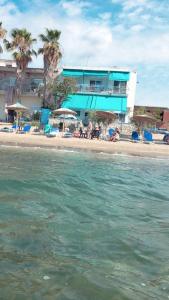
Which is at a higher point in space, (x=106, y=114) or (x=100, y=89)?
(x=100, y=89)

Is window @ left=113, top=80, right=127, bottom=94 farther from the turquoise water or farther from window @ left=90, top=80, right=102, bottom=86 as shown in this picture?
the turquoise water

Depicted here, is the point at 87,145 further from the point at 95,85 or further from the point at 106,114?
the point at 95,85

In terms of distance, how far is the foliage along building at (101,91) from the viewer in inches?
1672

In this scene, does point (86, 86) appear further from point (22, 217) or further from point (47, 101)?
point (22, 217)

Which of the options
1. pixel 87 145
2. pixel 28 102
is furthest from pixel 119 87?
pixel 87 145

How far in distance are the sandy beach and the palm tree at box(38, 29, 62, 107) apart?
15804mm

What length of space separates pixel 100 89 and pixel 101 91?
553 millimetres

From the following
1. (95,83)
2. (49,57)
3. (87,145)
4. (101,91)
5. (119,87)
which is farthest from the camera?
(95,83)

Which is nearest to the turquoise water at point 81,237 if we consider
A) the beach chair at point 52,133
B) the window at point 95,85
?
the beach chair at point 52,133

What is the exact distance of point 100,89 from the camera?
4425 cm

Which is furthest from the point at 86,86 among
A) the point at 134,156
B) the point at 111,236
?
the point at 111,236

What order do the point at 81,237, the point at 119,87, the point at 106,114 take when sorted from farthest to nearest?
1. the point at 119,87
2. the point at 106,114
3. the point at 81,237

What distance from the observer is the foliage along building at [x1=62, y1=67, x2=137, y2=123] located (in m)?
42.5

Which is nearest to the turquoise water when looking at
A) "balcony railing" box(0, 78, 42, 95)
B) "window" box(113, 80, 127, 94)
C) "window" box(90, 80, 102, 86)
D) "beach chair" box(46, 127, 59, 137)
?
"beach chair" box(46, 127, 59, 137)
